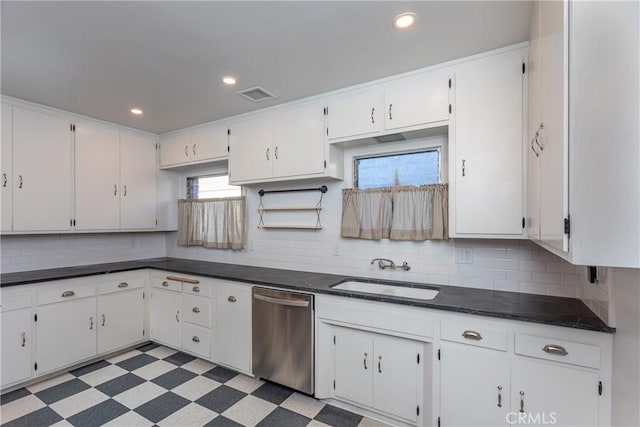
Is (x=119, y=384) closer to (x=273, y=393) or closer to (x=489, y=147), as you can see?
(x=273, y=393)

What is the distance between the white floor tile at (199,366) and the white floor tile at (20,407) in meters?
1.03

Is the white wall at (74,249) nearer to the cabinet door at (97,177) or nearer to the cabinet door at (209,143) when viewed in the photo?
the cabinet door at (97,177)

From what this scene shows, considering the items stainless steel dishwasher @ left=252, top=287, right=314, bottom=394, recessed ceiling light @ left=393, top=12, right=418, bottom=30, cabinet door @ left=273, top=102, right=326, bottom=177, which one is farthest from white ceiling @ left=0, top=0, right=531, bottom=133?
stainless steel dishwasher @ left=252, top=287, right=314, bottom=394

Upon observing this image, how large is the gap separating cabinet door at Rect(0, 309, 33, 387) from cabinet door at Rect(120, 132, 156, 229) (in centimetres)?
126

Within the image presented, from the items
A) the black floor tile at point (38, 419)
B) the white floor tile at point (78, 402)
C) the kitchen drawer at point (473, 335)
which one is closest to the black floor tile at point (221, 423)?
the white floor tile at point (78, 402)

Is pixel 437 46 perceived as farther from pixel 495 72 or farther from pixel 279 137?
pixel 279 137

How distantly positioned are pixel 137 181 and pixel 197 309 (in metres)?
1.82

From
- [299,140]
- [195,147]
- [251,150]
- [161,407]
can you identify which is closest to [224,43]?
[299,140]

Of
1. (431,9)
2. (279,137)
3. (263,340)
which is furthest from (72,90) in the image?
(431,9)

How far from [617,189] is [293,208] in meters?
2.45

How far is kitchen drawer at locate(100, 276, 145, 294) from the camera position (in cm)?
306

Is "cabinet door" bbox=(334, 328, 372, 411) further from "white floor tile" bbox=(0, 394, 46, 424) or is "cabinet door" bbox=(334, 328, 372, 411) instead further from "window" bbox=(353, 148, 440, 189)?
"white floor tile" bbox=(0, 394, 46, 424)

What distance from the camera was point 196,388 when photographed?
249 centimetres

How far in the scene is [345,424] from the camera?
2.05 metres
